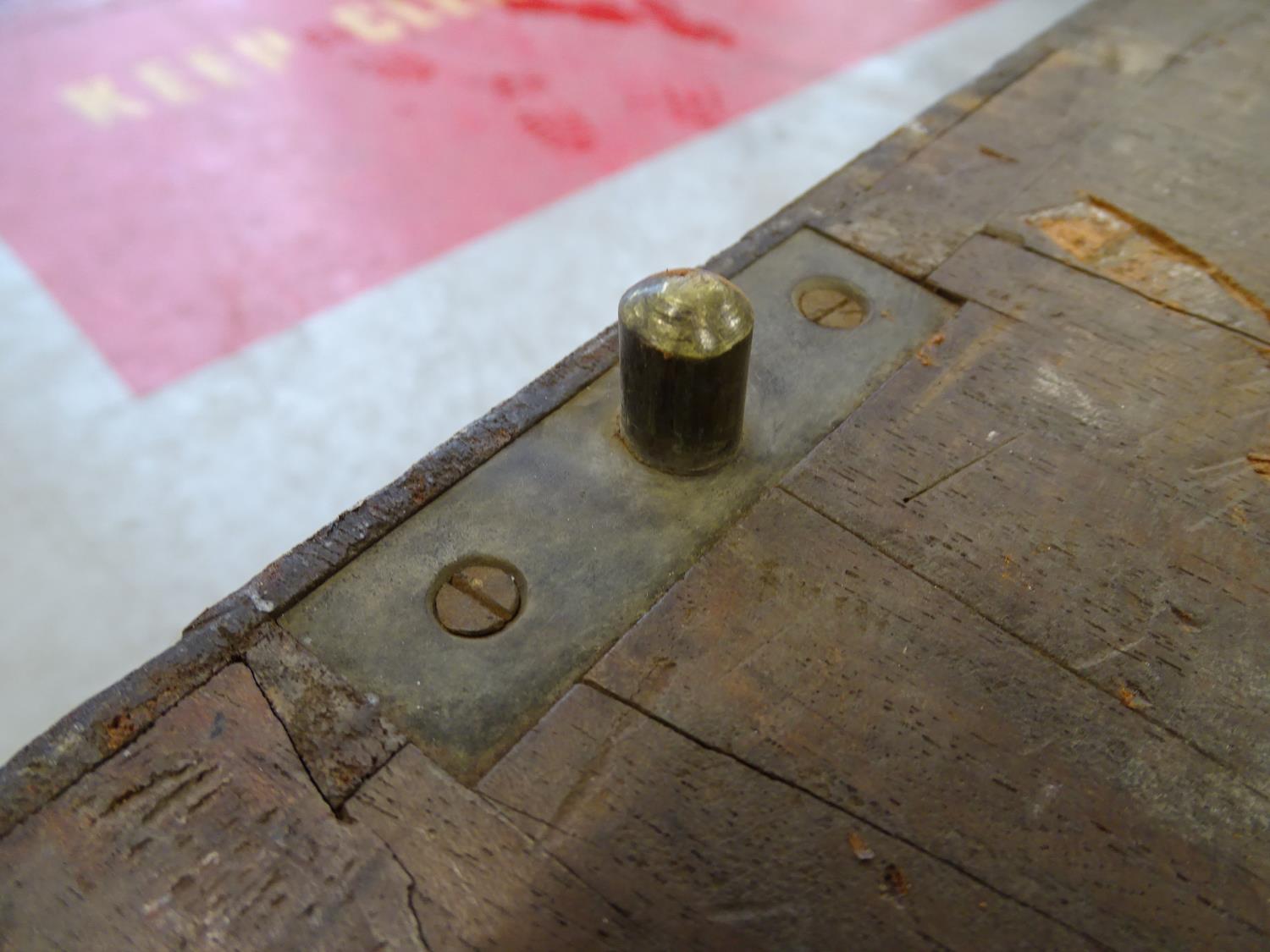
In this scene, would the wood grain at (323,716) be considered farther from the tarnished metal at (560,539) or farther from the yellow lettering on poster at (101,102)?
the yellow lettering on poster at (101,102)

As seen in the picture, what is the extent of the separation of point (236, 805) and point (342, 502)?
1830 mm

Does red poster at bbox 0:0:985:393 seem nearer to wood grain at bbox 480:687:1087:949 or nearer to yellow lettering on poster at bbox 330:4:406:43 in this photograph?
yellow lettering on poster at bbox 330:4:406:43

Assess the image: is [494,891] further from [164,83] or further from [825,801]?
[164,83]

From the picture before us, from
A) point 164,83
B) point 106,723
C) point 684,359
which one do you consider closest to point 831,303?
point 684,359

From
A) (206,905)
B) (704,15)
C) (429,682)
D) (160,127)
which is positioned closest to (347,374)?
(160,127)

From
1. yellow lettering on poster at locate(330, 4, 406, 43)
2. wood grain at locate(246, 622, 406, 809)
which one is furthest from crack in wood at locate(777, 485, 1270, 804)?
yellow lettering on poster at locate(330, 4, 406, 43)

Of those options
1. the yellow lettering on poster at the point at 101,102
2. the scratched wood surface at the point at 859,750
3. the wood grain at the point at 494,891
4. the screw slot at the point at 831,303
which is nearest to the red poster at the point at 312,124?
the yellow lettering on poster at the point at 101,102

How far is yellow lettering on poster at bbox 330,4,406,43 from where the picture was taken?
446cm

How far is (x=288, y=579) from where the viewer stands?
130 cm

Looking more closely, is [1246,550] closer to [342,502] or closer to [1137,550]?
[1137,550]

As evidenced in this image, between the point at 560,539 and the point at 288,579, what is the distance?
42 cm

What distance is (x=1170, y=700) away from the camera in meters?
1.23

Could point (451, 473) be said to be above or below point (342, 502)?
above

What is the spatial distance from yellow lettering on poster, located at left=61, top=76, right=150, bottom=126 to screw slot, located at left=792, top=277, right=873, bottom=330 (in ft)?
11.9
